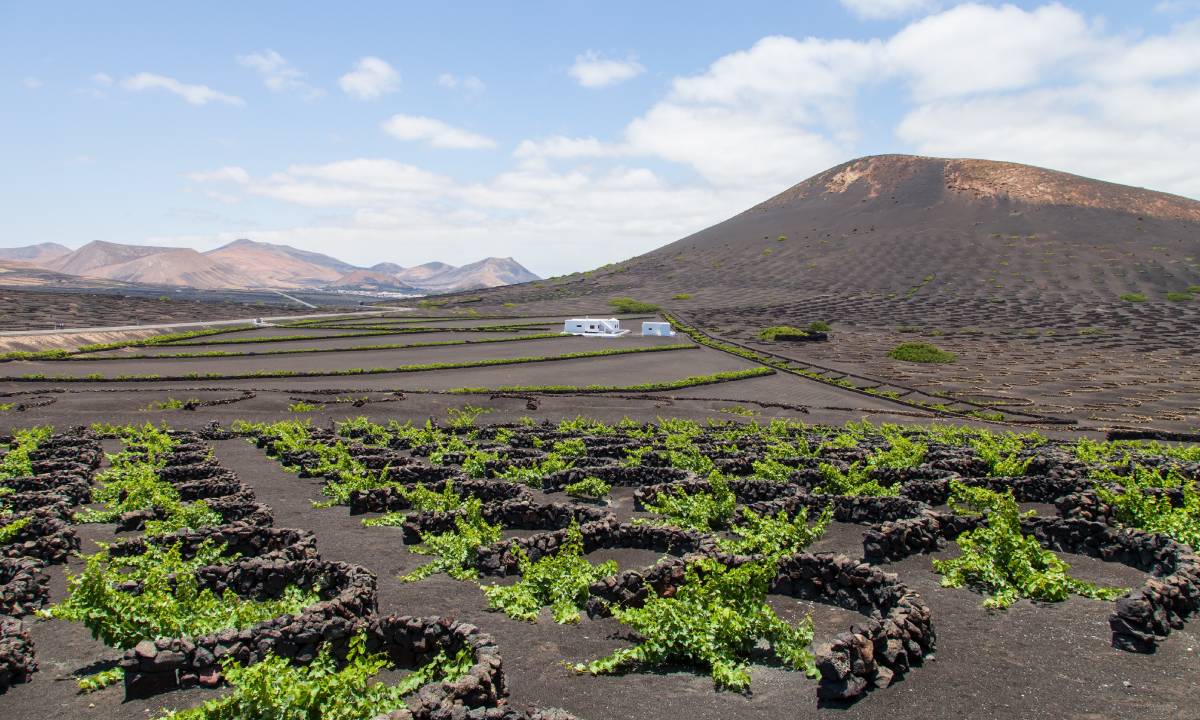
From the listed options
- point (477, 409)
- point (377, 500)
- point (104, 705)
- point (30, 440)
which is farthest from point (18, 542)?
point (477, 409)

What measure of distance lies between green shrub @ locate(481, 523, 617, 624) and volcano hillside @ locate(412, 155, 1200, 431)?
2372 inches

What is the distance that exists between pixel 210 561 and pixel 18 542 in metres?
7.04

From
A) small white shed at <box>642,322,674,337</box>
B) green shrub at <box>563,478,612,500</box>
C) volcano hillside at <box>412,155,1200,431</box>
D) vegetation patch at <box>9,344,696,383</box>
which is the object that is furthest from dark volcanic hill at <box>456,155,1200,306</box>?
green shrub at <box>563,478,612,500</box>

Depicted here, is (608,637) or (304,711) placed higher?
(304,711)

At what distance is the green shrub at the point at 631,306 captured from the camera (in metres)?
160

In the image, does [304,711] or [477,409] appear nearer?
[304,711]

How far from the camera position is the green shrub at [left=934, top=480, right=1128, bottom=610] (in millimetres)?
17422

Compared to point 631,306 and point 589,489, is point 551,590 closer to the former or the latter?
point 589,489

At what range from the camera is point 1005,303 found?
13825 centimetres

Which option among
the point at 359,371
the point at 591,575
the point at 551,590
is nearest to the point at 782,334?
the point at 359,371

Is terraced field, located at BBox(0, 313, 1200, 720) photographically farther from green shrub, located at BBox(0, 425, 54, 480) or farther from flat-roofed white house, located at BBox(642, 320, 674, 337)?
flat-roofed white house, located at BBox(642, 320, 674, 337)

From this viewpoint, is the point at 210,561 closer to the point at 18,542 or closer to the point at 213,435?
the point at 18,542

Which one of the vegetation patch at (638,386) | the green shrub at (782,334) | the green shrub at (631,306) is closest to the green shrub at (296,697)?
the vegetation patch at (638,386)

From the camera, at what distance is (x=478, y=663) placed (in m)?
13.4
